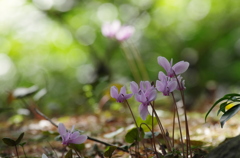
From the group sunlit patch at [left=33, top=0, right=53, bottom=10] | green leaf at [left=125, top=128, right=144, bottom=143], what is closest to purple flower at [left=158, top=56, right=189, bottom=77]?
green leaf at [left=125, top=128, right=144, bottom=143]

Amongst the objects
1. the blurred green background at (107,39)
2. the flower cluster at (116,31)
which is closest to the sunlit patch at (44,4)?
the blurred green background at (107,39)

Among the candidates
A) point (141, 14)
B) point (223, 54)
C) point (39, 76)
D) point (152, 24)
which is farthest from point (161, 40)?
point (39, 76)

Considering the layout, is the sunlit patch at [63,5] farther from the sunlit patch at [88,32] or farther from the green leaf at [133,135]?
the green leaf at [133,135]

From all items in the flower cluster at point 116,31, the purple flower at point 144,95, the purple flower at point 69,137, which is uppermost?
the purple flower at point 144,95

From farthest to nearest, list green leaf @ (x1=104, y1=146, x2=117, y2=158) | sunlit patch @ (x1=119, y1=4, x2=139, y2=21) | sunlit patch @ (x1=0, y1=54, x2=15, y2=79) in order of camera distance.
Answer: sunlit patch @ (x1=0, y1=54, x2=15, y2=79)
sunlit patch @ (x1=119, y1=4, x2=139, y2=21)
green leaf @ (x1=104, y1=146, x2=117, y2=158)

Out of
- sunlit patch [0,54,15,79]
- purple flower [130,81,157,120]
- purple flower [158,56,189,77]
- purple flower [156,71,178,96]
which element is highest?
purple flower [158,56,189,77]

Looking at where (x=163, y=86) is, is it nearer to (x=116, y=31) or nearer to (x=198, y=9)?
(x=116, y=31)

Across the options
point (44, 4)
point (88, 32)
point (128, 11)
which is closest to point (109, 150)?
point (44, 4)

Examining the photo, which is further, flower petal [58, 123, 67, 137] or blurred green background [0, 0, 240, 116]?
blurred green background [0, 0, 240, 116]

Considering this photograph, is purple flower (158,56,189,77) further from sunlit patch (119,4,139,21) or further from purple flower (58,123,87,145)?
sunlit patch (119,4,139,21)
